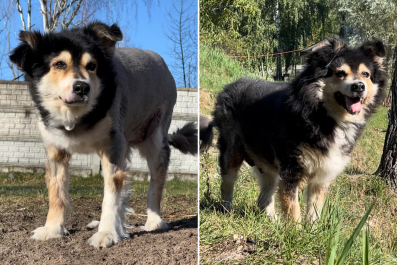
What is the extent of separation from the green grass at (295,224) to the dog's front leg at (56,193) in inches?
27.1

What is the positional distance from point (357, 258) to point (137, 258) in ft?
3.26

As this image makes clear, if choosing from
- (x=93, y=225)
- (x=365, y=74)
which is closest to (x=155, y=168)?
(x=93, y=225)

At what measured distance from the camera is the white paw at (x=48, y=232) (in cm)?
146

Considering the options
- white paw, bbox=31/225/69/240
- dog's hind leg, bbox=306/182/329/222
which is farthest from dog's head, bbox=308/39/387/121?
white paw, bbox=31/225/69/240

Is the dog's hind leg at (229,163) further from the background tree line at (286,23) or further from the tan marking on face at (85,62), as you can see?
the tan marking on face at (85,62)

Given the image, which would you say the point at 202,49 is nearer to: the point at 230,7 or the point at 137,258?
the point at 230,7

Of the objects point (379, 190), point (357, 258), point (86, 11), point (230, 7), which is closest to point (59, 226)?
point (86, 11)

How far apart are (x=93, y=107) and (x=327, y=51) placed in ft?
3.91

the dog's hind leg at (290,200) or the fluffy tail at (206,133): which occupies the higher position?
the fluffy tail at (206,133)

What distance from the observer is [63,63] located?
58.9 inches

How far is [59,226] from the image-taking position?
1.53 metres

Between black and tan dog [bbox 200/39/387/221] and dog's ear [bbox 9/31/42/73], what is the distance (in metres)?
1.33

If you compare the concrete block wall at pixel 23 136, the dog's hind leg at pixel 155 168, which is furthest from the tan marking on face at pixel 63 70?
the dog's hind leg at pixel 155 168

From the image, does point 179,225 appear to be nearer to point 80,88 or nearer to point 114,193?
point 114,193
